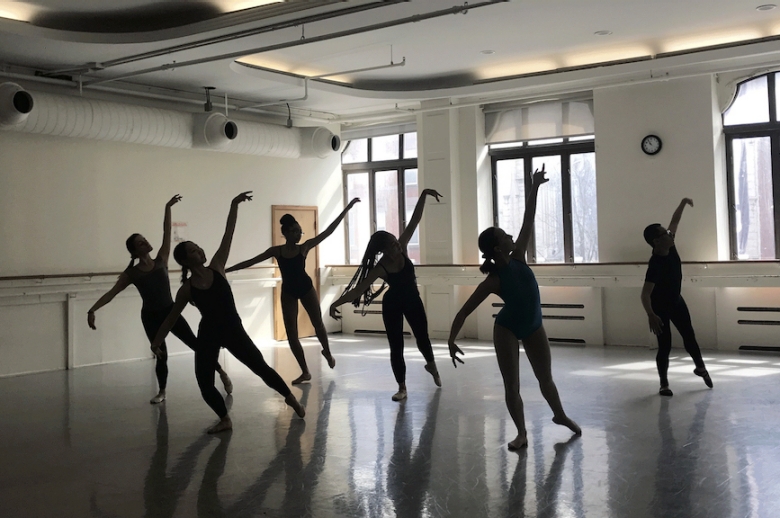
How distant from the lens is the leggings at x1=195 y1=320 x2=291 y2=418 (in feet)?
16.3

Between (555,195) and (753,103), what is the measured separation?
2613 millimetres

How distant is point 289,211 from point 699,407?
22.5 feet

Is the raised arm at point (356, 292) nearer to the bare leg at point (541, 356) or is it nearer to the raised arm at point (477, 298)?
the raised arm at point (477, 298)

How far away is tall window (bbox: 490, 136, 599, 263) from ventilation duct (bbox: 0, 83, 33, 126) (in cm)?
594

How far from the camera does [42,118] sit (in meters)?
7.53

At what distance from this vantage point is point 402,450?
4570mm

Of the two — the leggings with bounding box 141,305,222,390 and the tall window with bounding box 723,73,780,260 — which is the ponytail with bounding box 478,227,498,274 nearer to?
the leggings with bounding box 141,305,222,390

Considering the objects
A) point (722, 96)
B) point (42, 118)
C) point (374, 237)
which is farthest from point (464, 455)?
point (722, 96)

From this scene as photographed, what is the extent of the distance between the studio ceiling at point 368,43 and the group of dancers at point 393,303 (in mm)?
1749

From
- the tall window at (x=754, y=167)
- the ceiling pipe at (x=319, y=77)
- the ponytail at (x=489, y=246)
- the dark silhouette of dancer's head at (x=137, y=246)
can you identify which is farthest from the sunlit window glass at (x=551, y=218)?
the ponytail at (x=489, y=246)

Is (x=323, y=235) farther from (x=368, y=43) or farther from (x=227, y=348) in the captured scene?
(x=368, y=43)

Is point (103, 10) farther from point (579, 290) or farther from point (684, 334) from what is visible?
point (579, 290)

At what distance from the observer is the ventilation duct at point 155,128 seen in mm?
7496

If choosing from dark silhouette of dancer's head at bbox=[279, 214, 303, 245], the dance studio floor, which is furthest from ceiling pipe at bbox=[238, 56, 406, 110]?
the dance studio floor
